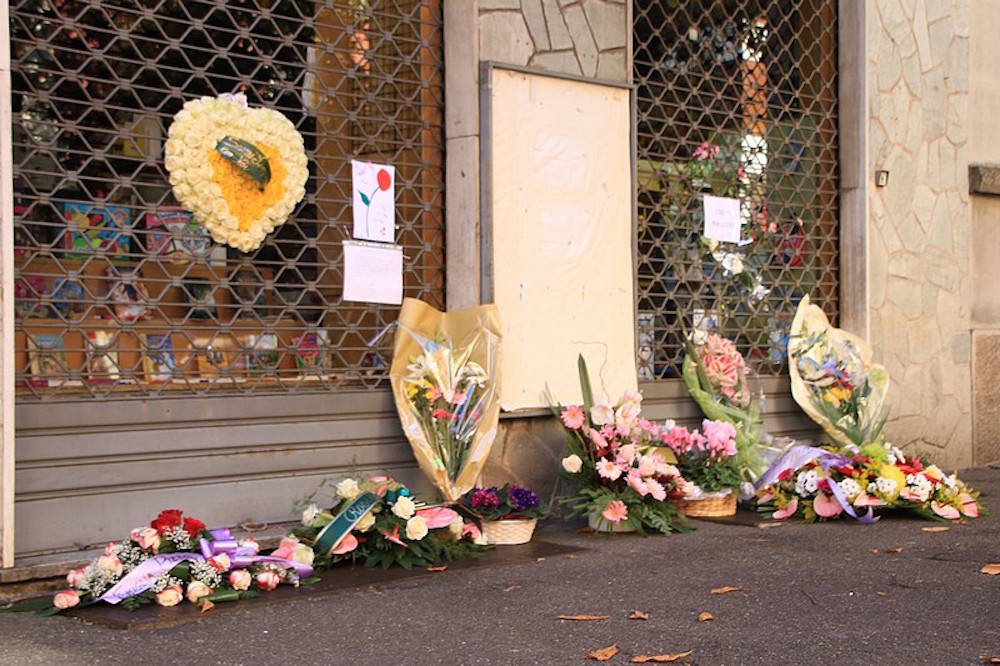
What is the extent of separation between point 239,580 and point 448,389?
1748 mm

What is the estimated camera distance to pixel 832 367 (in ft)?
26.9

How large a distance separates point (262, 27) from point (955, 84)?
5612mm

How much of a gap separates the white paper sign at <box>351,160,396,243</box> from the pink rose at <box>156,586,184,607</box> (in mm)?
2310

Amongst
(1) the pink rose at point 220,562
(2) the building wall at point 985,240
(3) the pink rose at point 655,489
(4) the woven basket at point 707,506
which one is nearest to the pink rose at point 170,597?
(1) the pink rose at point 220,562

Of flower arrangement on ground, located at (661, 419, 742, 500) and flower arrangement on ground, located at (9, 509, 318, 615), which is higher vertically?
flower arrangement on ground, located at (661, 419, 742, 500)

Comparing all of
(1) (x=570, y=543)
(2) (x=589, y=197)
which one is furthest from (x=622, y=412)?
(2) (x=589, y=197)

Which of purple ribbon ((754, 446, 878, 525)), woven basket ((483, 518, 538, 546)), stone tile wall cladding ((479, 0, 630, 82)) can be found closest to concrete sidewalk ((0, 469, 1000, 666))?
woven basket ((483, 518, 538, 546))

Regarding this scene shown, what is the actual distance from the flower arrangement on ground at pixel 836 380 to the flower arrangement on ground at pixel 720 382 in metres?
0.59

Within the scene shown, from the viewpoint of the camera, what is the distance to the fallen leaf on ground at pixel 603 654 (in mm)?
3949

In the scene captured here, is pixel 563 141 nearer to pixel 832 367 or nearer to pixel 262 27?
pixel 262 27

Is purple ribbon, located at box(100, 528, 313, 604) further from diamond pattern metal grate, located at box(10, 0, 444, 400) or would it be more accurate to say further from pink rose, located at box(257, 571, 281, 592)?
diamond pattern metal grate, located at box(10, 0, 444, 400)

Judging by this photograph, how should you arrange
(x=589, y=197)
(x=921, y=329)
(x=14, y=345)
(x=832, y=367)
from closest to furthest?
(x=14, y=345) → (x=589, y=197) → (x=832, y=367) → (x=921, y=329)

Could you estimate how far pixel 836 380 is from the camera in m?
8.20

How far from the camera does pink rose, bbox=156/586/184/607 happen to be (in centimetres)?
467
